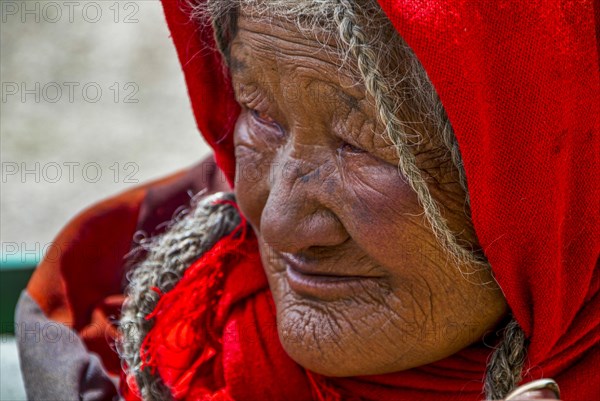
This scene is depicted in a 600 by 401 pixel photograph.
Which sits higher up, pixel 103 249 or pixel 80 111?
pixel 103 249

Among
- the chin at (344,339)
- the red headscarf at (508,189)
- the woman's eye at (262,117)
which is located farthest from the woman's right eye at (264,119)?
the chin at (344,339)

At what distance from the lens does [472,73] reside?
55.9 inches

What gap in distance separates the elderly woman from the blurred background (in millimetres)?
2714

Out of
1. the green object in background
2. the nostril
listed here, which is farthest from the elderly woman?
the green object in background

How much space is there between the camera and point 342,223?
167cm

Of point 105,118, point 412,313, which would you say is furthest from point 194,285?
point 105,118

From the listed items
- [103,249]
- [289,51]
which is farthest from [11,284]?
[289,51]

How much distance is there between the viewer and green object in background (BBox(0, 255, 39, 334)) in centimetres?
281

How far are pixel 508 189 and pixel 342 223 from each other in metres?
0.32

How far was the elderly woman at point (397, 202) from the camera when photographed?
1446 mm

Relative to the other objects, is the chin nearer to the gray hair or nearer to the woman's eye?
the gray hair

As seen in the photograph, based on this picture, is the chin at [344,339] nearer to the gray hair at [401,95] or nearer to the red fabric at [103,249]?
the gray hair at [401,95]

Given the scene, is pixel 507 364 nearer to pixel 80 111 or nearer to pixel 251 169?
pixel 251 169

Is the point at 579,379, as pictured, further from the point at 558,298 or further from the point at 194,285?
the point at 194,285
